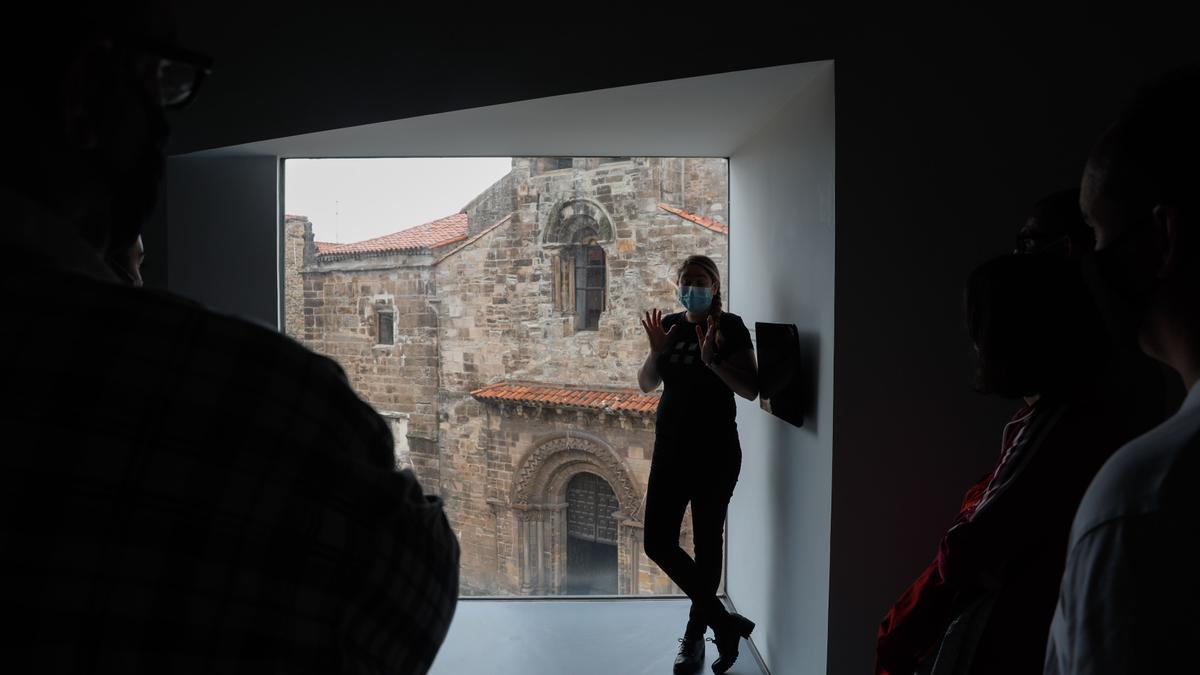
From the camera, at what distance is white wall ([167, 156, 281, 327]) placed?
3.08m

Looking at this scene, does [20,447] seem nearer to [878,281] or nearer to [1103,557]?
[1103,557]

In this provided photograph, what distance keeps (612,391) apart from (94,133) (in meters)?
10.4

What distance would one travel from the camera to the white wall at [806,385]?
2.34 meters

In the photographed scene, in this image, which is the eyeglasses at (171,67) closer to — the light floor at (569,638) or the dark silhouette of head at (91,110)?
the dark silhouette of head at (91,110)

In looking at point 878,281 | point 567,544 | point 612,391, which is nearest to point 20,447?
point 878,281

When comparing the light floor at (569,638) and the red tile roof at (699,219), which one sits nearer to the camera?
the light floor at (569,638)

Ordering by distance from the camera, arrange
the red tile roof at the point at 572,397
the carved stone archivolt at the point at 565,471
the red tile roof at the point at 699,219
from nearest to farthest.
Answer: the red tile roof at the point at 699,219
the red tile roof at the point at 572,397
the carved stone archivolt at the point at 565,471

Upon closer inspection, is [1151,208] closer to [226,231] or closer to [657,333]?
[657,333]

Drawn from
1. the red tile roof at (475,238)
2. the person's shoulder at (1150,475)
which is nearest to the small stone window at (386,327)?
the red tile roof at (475,238)

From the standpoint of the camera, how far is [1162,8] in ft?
6.99

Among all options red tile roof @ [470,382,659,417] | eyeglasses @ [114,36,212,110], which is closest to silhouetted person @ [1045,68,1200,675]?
eyeglasses @ [114,36,212,110]

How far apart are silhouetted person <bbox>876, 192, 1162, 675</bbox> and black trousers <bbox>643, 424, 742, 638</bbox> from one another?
60.0 inches

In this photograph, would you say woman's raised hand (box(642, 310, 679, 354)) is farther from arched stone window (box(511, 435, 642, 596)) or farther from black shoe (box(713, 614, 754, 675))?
arched stone window (box(511, 435, 642, 596))

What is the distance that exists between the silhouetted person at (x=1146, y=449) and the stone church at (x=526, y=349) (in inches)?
366
